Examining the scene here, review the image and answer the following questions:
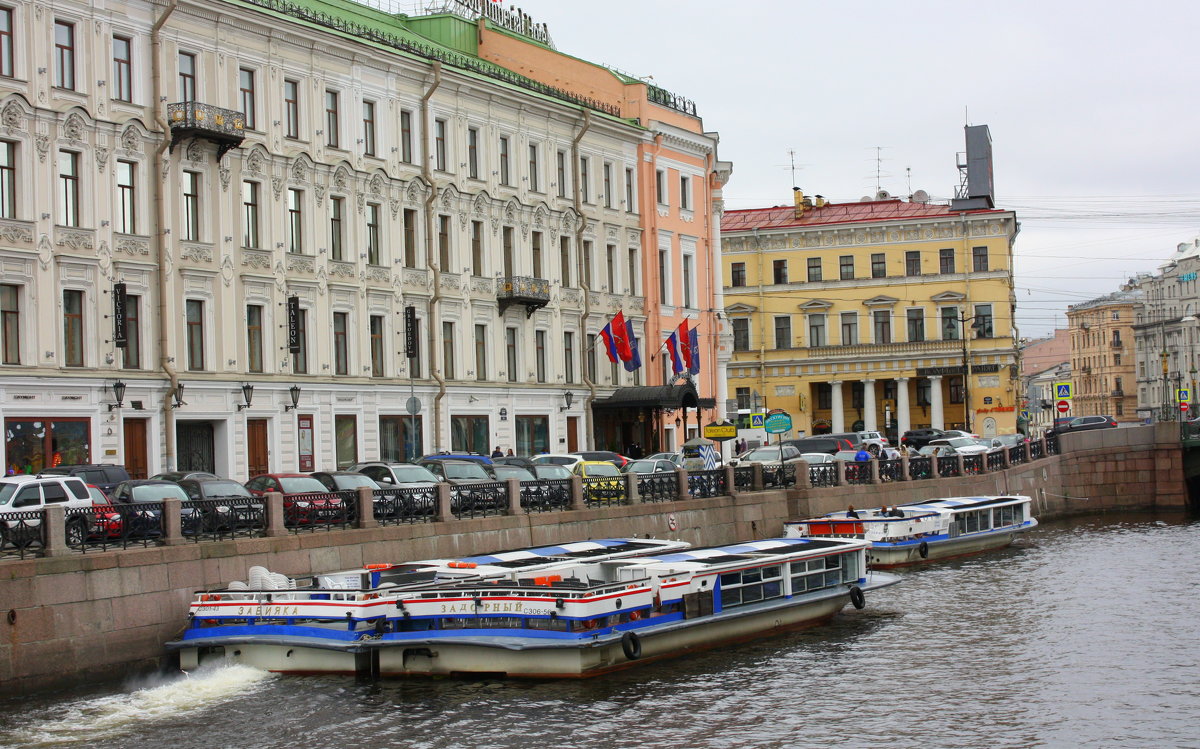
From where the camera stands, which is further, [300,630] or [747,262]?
[747,262]

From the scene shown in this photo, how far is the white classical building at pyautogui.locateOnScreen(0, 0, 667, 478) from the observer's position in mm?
35875

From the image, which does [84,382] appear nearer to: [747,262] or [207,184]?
[207,184]

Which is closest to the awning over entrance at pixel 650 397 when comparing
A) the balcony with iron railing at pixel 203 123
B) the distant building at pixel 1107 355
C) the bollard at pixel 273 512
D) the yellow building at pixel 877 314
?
the balcony with iron railing at pixel 203 123

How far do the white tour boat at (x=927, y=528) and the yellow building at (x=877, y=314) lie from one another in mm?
34243

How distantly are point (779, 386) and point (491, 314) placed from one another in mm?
35084

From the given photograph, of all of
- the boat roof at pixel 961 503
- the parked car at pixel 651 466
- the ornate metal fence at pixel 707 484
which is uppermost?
the parked car at pixel 651 466

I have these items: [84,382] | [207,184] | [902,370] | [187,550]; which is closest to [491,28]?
[207,184]

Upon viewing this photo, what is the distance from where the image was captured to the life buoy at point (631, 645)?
23.2m

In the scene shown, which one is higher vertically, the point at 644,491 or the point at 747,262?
the point at 747,262

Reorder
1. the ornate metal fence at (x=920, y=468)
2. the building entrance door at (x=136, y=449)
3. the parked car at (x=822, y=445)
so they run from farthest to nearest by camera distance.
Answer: the parked car at (x=822, y=445) → the ornate metal fence at (x=920, y=468) → the building entrance door at (x=136, y=449)

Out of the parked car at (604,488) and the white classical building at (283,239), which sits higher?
the white classical building at (283,239)

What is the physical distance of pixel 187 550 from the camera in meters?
24.5

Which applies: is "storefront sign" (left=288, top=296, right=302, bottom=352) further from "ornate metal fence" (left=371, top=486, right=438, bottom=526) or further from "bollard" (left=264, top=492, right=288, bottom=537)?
"bollard" (left=264, top=492, right=288, bottom=537)

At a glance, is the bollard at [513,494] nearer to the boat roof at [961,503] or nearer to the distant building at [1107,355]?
the boat roof at [961,503]
